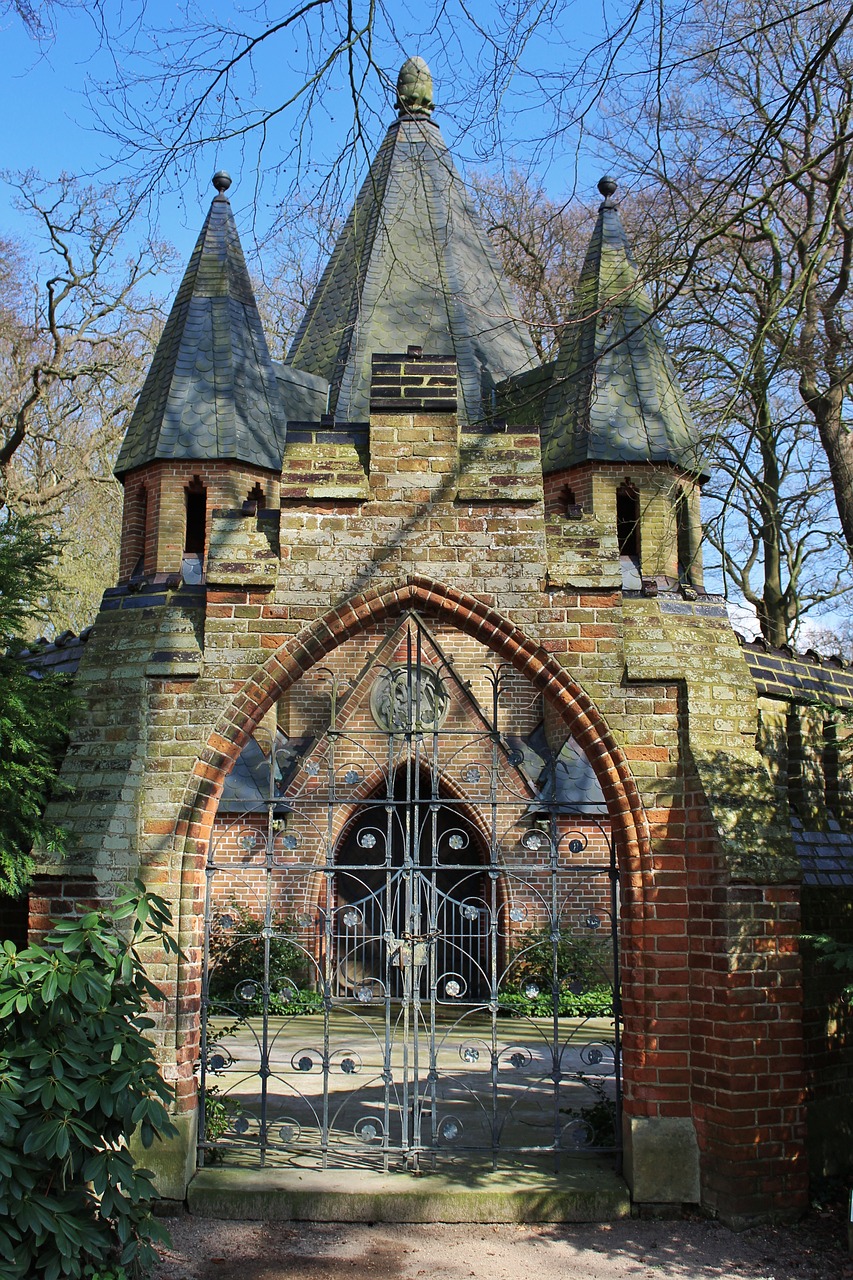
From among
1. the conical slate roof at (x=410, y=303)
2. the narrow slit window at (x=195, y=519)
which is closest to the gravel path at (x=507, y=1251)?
the narrow slit window at (x=195, y=519)

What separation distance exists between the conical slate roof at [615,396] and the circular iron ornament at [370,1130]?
28.3 feet

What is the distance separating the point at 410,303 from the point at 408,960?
39.7ft

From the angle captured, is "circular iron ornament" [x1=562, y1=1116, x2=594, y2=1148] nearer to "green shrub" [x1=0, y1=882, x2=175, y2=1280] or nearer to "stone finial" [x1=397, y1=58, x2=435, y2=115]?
Result: "green shrub" [x1=0, y1=882, x2=175, y2=1280]

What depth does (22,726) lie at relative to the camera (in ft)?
20.1

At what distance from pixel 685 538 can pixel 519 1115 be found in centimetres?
843

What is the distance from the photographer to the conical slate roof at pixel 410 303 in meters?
16.1

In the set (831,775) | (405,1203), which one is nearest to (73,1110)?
(405,1203)

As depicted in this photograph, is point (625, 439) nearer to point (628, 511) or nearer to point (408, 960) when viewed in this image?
point (628, 511)

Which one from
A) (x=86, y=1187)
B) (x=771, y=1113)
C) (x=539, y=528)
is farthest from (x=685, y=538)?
(x=86, y=1187)

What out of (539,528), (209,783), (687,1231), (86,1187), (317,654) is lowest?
(687,1231)

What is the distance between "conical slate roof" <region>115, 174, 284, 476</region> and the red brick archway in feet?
26.9

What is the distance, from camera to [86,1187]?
483 cm

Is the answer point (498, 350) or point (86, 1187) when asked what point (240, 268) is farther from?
point (86, 1187)

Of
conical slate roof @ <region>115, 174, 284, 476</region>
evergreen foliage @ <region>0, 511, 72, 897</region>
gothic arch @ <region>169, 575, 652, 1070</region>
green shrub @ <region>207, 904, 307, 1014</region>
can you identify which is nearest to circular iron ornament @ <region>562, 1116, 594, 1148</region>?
gothic arch @ <region>169, 575, 652, 1070</region>
